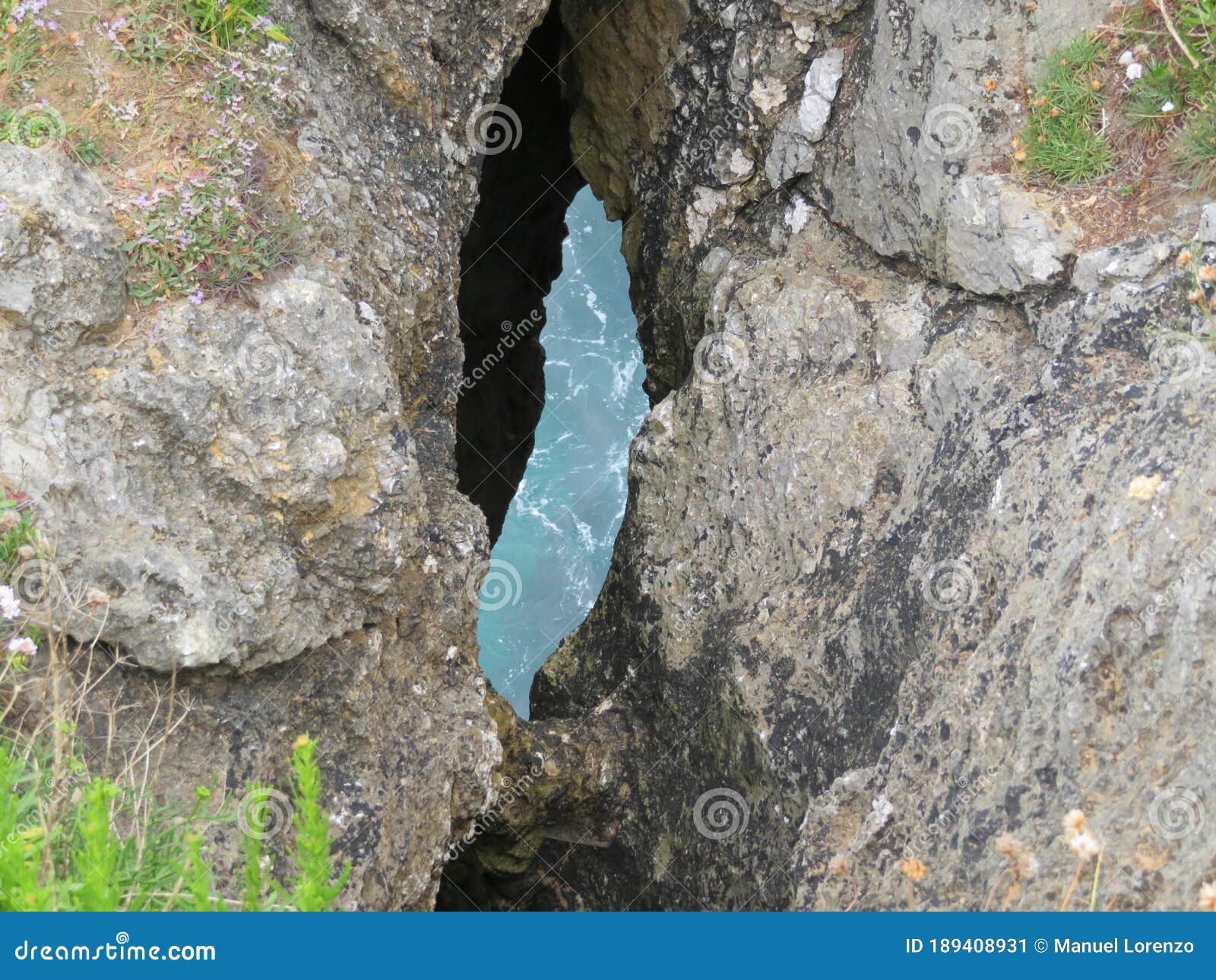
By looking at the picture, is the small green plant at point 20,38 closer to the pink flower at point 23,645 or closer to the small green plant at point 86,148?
the small green plant at point 86,148

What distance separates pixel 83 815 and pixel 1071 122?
447cm

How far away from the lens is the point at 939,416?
506 cm

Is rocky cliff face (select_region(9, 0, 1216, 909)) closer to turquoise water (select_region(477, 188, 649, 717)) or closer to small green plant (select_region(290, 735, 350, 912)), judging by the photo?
small green plant (select_region(290, 735, 350, 912))

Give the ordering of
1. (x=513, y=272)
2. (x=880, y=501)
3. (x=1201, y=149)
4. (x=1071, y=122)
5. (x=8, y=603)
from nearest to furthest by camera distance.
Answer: (x=8, y=603) → (x=1201, y=149) → (x=1071, y=122) → (x=880, y=501) → (x=513, y=272)

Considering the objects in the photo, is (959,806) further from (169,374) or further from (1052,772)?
(169,374)

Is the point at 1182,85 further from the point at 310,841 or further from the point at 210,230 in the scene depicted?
the point at 310,841

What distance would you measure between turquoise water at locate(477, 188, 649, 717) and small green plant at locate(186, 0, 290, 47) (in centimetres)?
898

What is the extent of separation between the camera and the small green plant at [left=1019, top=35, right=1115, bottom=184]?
481cm

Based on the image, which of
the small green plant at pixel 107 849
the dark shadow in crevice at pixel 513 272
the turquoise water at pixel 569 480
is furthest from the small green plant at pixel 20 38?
the turquoise water at pixel 569 480

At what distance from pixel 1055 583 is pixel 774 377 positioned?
86.4 inches

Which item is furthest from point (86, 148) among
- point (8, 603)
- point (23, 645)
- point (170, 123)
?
point (23, 645)

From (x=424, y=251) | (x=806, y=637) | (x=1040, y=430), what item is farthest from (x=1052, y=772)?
(x=424, y=251)

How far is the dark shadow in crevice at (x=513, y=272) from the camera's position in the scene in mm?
8461

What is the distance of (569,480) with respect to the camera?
14.3 meters
